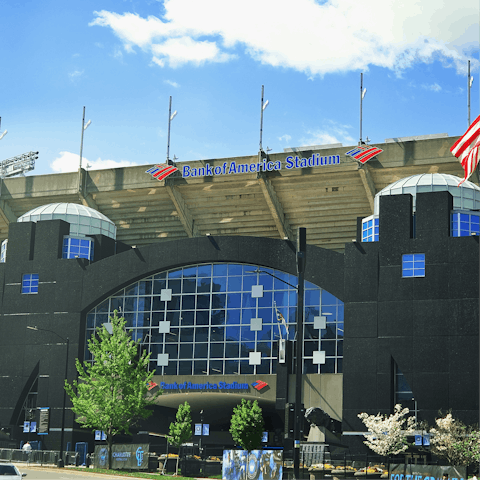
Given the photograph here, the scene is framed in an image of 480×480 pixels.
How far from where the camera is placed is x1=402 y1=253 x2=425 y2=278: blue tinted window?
2057 inches

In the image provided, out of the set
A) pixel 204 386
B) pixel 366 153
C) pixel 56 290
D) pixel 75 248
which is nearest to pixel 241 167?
pixel 366 153

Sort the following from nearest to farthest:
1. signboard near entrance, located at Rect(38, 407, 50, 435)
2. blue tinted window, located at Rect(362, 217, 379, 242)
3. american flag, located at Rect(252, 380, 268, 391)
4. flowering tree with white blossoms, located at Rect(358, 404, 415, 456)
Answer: flowering tree with white blossoms, located at Rect(358, 404, 415, 456)
blue tinted window, located at Rect(362, 217, 379, 242)
american flag, located at Rect(252, 380, 268, 391)
signboard near entrance, located at Rect(38, 407, 50, 435)

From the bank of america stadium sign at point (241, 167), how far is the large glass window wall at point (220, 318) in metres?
14.5

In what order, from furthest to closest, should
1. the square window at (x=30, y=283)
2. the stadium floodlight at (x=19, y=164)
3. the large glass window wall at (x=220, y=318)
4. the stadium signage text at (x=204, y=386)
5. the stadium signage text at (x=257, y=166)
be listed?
the stadium floodlight at (x=19, y=164) → the stadium signage text at (x=257, y=166) → the square window at (x=30, y=283) → the stadium signage text at (x=204, y=386) → the large glass window wall at (x=220, y=318)

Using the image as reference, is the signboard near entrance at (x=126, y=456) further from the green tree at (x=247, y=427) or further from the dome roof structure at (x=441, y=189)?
the dome roof structure at (x=441, y=189)

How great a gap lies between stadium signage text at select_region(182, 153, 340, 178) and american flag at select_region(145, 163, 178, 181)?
4.06 feet

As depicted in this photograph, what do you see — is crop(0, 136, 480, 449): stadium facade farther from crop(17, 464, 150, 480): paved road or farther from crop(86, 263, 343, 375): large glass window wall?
crop(17, 464, 150, 480): paved road

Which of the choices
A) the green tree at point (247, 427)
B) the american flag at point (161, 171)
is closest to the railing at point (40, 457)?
the green tree at point (247, 427)

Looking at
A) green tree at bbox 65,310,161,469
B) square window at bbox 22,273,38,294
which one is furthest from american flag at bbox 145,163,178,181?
green tree at bbox 65,310,161,469

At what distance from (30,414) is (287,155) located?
3092cm

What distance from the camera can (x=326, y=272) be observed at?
56656 millimetres

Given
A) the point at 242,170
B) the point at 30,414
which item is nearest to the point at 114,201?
the point at 242,170

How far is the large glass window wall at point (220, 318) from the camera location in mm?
56625

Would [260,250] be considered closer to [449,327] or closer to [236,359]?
[236,359]
